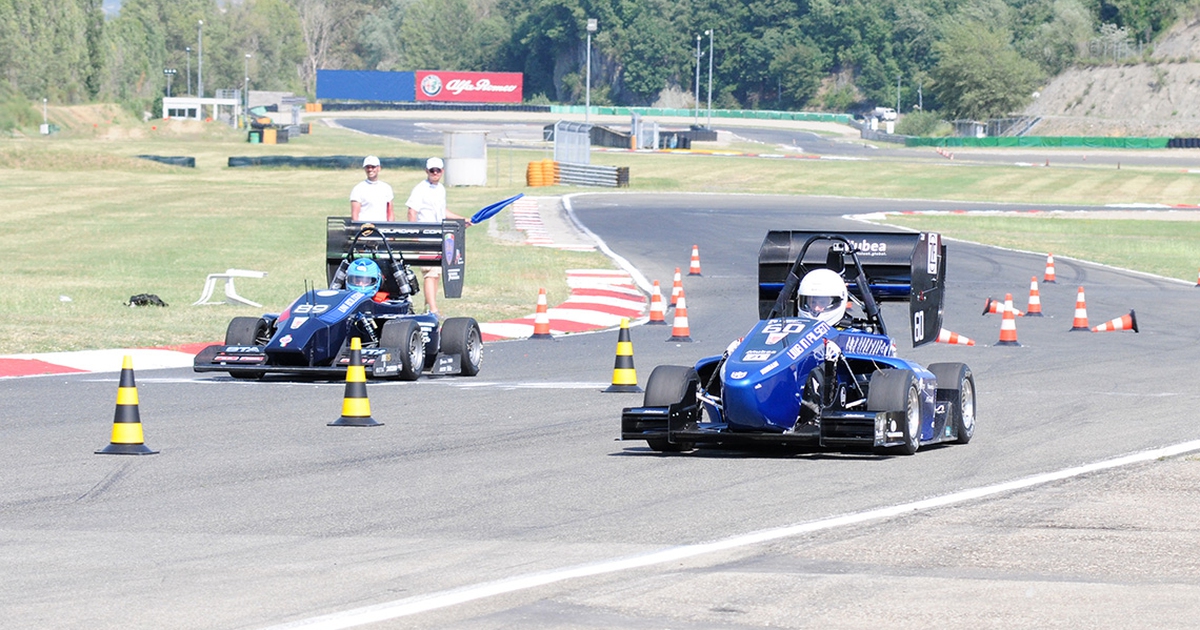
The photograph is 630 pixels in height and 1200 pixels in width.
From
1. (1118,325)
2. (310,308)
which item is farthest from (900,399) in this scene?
(1118,325)

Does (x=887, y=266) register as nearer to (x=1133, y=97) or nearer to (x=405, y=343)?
(x=405, y=343)

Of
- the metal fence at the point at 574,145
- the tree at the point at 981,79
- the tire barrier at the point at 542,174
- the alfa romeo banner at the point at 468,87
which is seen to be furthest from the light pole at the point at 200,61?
the tire barrier at the point at 542,174

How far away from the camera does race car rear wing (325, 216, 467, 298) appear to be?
53.9ft

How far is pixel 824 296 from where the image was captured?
37.0 ft

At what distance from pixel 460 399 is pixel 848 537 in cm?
633

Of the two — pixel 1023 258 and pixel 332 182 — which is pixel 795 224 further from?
pixel 332 182

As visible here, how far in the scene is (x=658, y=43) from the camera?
177m

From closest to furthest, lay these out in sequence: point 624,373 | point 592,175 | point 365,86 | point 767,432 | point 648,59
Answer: point 767,432 → point 624,373 → point 592,175 → point 365,86 → point 648,59

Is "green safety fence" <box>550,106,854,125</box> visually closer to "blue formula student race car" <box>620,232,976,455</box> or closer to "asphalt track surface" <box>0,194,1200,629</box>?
"asphalt track surface" <box>0,194,1200,629</box>

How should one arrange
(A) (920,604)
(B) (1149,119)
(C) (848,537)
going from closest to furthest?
1. (A) (920,604)
2. (C) (848,537)
3. (B) (1149,119)

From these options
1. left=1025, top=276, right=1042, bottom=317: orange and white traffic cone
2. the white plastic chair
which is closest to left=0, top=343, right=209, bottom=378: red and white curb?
the white plastic chair

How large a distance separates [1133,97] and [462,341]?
364 ft

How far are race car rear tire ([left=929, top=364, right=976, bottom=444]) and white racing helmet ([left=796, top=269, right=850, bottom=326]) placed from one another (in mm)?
895

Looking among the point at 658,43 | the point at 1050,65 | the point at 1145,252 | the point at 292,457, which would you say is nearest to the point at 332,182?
the point at 1145,252
